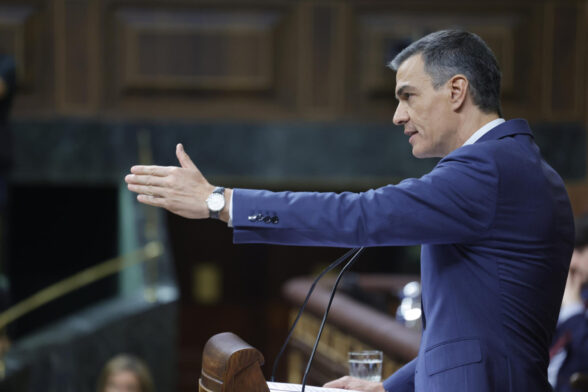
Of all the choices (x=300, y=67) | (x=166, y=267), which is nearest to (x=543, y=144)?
(x=300, y=67)

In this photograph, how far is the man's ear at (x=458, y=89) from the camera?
1764 mm

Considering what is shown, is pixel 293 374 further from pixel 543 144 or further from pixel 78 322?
pixel 543 144

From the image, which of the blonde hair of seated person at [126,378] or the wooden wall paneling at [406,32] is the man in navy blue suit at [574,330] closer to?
the blonde hair of seated person at [126,378]

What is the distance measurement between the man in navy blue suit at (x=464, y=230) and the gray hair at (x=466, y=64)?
18mm

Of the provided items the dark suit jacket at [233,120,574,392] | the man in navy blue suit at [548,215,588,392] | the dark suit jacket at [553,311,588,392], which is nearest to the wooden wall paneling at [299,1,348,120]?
the man in navy blue suit at [548,215,588,392]

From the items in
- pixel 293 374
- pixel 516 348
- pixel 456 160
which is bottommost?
pixel 293 374

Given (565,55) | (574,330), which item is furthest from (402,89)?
(565,55)

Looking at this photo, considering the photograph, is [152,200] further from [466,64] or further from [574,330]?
[574,330]

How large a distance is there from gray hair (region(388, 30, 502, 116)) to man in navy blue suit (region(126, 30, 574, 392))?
0.06ft

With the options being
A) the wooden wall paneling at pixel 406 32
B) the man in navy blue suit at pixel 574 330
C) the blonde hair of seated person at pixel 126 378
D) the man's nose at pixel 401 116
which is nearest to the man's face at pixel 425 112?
the man's nose at pixel 401 116

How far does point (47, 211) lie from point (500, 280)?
6.22 meters

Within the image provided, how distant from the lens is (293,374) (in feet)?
15.9

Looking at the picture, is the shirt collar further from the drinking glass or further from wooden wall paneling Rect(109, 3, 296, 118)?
wooden wall paneling Rect(109, 3, 296, 118)

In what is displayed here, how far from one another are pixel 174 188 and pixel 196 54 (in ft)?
15.0
